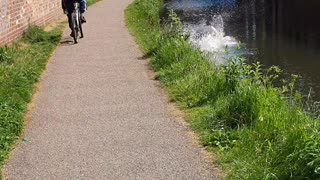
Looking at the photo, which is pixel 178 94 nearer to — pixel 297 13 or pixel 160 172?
pixel 160 172

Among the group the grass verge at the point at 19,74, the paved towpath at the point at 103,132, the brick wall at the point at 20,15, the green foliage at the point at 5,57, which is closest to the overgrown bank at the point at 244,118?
the paved towpath at the point at 103,132

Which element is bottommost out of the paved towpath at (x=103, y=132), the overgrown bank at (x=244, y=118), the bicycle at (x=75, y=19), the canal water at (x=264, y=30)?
the canal water at (x=264, y=30)

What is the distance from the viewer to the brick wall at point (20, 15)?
1159cm

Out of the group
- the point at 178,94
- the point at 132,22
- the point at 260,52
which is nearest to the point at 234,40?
the point at 260,52

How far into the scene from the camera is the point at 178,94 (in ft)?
25.5

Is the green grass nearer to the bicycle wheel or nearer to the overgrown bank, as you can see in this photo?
the bicycle wheel

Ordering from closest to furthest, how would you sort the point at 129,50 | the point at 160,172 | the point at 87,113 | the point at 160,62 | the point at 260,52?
1. the point at 160,172
2. the point at 87,113
3. the point at 160,62
4. the point at 129,50
5. the point at 260,52

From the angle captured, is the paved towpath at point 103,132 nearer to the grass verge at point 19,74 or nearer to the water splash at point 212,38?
the grass verge at point 19,74

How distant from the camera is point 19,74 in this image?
882 centimetres

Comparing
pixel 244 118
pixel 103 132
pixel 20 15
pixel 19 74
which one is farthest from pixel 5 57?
pixel 244 118

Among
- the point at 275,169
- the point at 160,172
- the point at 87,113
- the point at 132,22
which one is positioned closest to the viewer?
the point at 275,169

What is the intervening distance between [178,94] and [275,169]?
351cm

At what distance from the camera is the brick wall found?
456 inches

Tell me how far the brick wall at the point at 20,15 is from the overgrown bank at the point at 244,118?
146 inches
